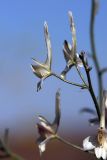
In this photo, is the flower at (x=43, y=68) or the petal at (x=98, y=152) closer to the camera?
the petal at (x=98, y=152)

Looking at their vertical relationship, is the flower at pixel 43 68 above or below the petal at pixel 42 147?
above

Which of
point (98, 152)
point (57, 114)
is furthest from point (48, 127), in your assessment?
point (98, 152)

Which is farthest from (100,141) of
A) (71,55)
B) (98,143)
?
(71,55)

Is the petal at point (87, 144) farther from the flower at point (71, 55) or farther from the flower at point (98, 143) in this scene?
the flower at point (71, 55)

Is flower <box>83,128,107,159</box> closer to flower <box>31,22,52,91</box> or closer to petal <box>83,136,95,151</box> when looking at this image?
petal <box>83,136,95,151</box>

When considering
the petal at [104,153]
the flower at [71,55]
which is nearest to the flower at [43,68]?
the flower at [71,55]

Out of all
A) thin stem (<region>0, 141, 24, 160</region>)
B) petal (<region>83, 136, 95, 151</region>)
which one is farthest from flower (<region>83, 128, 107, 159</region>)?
thin stem (<region>0, 141, 24, 160</region>)

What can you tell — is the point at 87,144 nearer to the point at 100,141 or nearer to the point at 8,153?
the point at 100,141

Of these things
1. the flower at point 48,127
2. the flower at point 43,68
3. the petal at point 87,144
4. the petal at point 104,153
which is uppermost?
the flower at point 43,68

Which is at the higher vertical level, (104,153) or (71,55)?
(71,55)

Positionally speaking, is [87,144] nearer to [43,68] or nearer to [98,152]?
[98,152]

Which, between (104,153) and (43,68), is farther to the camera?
(43,68)
